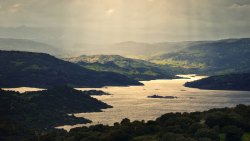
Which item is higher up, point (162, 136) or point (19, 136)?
point (162, 136)

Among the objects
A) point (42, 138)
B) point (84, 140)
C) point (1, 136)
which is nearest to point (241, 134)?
point (84, 140)

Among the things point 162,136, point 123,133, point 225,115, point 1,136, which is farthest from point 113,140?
point 1,136

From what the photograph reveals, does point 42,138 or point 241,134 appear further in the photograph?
point 42,138

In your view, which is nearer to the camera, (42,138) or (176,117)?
(176,117)

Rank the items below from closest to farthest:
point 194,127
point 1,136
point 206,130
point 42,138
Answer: point 206,130 → point 194,127 → point 42,138 → point 1,136

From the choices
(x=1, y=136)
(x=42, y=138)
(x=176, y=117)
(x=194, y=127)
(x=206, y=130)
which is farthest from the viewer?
(x=1, y=136)

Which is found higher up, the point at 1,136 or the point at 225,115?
the point at 225,115

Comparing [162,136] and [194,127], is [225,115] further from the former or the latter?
[162,136]

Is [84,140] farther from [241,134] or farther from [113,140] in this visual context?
[241,134]

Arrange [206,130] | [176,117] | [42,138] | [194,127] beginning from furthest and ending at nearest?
1. [42,138]
2. [176,117]
3. [194,127]
4. [206,130]
